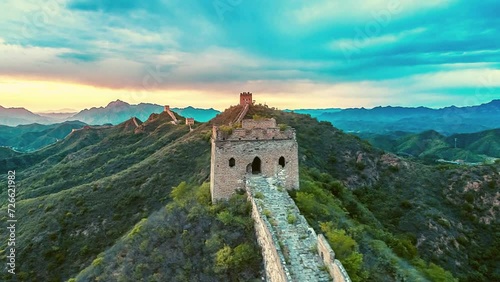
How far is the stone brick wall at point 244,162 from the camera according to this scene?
2133 cm

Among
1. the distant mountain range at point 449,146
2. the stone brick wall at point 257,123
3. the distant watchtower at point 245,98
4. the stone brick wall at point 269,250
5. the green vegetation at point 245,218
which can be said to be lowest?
the distant mountain range at point 449,146

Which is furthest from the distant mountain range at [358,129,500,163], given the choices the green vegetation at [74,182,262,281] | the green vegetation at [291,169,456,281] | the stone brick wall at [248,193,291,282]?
the stone brick wall at [248,193,291,282]

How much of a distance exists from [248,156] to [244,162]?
41cm

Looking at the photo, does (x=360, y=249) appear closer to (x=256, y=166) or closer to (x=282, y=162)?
(x=282, y=162)

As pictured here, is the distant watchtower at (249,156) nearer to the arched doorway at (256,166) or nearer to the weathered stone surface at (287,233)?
the arched doorway at (256,166)

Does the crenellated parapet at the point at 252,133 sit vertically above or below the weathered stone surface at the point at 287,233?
above

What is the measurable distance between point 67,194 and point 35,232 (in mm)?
7550

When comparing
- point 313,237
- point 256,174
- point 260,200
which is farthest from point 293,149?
point 313,237

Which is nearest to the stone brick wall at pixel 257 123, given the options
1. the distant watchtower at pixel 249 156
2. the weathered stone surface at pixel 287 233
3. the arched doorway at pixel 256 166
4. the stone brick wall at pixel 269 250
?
the arched doorway at pixel 256 166

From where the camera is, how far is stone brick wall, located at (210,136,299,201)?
2133 centimetres

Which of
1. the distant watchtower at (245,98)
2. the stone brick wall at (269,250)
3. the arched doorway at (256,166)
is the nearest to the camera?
the stone brick wall at (269,250)

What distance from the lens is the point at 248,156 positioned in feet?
70.7

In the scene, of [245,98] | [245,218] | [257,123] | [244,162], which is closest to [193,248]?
[245,218]

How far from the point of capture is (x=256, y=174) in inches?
863
